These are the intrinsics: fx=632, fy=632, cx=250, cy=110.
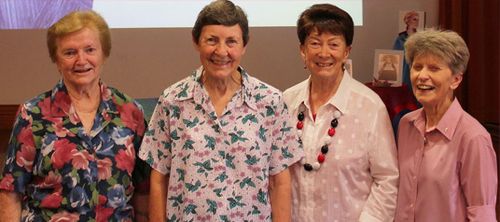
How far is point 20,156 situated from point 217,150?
1.97 ft

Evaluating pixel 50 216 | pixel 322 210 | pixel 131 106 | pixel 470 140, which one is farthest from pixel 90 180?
pixel 470 140

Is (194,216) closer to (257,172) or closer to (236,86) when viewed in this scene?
(257,172)

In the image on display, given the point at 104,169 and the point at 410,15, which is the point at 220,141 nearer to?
the point at 104,169

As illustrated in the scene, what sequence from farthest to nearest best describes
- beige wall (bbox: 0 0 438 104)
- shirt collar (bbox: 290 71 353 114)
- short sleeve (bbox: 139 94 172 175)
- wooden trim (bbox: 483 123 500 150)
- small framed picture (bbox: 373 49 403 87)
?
1. beige wall (bbox: 0 0 438 104)
2. wooden trim (bbox: 483 123 500 150)
3. small framed picture (bbox: 373 49 403 87)
4. shirt collar (bbox: 290 71 353 114)
5. short sleeve (bbox: 139 94 172 175)

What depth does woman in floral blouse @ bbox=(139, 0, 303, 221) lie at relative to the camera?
6.46 ft

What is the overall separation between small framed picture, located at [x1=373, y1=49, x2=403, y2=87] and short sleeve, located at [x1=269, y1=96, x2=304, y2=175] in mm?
1874

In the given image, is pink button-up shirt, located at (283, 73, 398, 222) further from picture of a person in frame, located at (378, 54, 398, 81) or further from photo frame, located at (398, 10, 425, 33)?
photo frame, located at (398, 10, 425, 33)

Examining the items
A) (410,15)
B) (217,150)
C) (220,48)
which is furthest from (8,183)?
(410,15)

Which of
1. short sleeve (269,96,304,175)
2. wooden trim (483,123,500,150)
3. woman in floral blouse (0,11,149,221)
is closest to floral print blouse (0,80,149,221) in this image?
woman in floral blouse (0,11,149,221)

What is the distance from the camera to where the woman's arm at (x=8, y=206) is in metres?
1.96

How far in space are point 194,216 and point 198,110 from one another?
33 centimetres

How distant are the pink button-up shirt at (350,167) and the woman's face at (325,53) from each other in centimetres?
10

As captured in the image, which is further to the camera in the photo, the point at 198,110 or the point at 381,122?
the point at 381,122

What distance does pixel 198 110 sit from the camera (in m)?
2.01
